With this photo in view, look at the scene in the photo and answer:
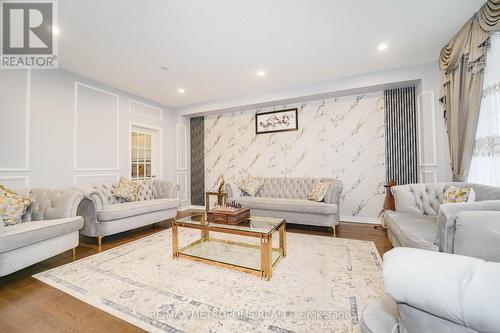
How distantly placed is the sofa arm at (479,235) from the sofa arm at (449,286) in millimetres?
412

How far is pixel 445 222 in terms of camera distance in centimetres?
117

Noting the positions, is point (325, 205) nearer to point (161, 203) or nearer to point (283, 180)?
point (283, 180)

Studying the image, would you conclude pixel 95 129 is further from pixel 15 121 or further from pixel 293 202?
pixel 293 202

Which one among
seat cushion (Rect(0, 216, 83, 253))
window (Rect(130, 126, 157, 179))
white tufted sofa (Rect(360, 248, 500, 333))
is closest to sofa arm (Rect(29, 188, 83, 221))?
seat cushion (Rect(0, 216, 83, 253))

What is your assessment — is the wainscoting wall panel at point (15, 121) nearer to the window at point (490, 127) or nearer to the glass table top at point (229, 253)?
the glass table top at point (229, 253)

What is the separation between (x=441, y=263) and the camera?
58cm

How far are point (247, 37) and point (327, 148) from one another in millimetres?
2703

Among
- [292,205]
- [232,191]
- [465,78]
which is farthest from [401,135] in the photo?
[232,191]

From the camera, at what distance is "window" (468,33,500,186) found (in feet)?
7.04

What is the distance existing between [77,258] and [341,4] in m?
4.16

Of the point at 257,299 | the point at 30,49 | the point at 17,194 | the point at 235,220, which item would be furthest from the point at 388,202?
the point at 30,49

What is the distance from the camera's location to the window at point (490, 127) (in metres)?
2.14

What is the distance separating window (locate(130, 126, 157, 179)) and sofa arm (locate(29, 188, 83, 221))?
6.37 feet

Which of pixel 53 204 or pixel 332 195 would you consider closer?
pixel 53 204
